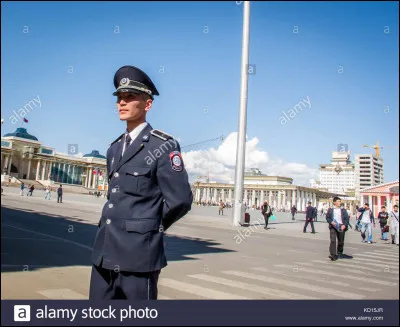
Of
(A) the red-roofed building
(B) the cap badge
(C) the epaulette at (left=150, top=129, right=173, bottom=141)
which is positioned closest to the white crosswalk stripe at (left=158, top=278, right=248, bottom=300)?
(C) the epaulette at (left=150, top=129, right=173, bottom=141)

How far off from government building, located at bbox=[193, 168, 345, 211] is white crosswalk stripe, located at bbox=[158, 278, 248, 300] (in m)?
115

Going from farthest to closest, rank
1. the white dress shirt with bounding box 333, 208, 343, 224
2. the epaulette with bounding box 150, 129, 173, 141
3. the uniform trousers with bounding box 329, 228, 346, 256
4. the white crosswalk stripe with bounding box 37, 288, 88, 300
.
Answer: the white dress shirt with bounding box 333, 208, 343, 224
the uniform trousers with bounding box 329, 228, 346, 256
the white crosswalk stripe with bounding box 37, 288, 88, 300
the epaulette with bounding box 150, 129, 173, 141

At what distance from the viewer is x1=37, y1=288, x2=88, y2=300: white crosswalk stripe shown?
5027mm

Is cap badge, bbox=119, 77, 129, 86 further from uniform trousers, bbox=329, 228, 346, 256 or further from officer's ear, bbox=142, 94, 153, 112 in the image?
uniform trousers, bbox=329, 228, 346, 256

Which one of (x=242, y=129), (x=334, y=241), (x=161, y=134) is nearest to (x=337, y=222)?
(x=334, y=241)

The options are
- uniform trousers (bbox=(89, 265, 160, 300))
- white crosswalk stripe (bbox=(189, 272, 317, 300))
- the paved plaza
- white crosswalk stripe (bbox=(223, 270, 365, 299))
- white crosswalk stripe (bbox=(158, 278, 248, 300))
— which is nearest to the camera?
uniform trousers (bbox=(89, 265, 160, 300))

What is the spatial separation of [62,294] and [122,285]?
10.4ft

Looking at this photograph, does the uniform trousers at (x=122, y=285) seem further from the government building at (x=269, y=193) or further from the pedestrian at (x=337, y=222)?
the government building at (x=269, y=193)

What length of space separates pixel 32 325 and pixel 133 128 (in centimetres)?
199

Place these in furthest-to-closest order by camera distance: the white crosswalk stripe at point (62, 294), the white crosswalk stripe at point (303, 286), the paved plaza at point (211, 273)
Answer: the white crosswalk stripe at point (303, 286) → the paved plaza at point (211, 273) → the white crosswalk stripe at point (62, 294)

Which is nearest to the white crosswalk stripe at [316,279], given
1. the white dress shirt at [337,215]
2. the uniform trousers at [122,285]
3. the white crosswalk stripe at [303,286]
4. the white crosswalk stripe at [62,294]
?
the white crosswalk stripe at [303,286]

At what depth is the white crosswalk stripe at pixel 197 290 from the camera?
559 cm

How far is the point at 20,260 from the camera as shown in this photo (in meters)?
7.38

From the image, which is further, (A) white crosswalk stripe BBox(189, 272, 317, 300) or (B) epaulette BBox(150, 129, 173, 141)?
(A) white crosswalk stripe BBox(189, 272, 317, 300)
